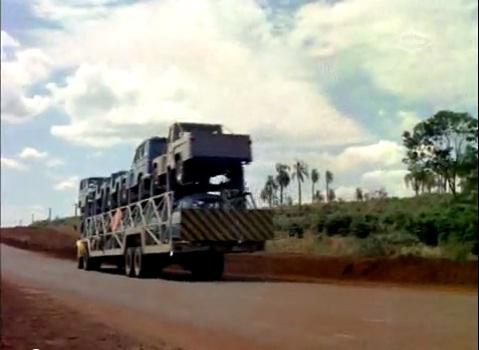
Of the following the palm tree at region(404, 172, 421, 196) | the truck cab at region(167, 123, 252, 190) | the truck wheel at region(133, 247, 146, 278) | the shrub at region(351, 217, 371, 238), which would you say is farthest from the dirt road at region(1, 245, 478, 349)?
the truck cab at region(167, 123, 252, 190)

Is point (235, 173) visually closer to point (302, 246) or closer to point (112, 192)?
point (302, 246)

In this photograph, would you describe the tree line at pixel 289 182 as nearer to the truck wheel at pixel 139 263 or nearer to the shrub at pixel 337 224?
the shrub at pixel 337 224

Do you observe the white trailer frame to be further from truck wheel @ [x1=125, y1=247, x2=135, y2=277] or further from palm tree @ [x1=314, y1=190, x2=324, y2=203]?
palm tree @ [x1=314, y1=190, x2=324, y2=203]

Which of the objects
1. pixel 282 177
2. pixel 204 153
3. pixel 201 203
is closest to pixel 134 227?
pixel 201 203

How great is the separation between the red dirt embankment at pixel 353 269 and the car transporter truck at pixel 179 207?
6.4 inches

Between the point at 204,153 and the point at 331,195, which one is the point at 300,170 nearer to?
the point at 331,195

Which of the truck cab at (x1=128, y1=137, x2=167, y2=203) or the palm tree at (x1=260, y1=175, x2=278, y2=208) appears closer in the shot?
the palm tree at (x1=260, y1=175, x2=278, y2=208)

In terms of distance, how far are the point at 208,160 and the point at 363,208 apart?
228 centimetres

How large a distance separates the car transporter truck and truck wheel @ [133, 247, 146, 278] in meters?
0.01

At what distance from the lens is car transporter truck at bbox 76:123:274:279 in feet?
15.0

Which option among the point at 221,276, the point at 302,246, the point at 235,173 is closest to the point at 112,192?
the point at 221,276

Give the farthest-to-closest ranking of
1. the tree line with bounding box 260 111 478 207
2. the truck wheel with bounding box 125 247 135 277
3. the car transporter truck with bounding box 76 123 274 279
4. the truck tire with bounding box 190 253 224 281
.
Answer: the truck wheel with bounding box 125 247 135 277 → the truck tire with bounding box 190 253 224 281 → the car transporter truck with bounding box 76 123 274 279 → the tree line with bounding box 260 111 478 207

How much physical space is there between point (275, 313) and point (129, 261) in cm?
429

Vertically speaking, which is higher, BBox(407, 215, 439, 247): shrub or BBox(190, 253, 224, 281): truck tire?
BBox(407, 215, 439, 247): shrub
